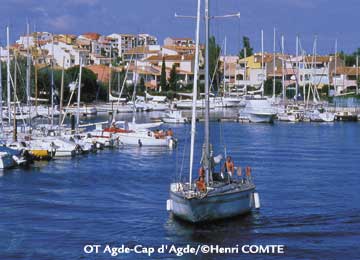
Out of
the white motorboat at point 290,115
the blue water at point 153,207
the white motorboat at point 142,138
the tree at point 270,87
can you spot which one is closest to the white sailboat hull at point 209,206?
the blue water at point 153,207

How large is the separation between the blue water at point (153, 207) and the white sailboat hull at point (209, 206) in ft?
1.08

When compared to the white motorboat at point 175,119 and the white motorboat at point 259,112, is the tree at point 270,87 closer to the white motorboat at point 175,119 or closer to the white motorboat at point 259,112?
the white motorboat at point 259,112

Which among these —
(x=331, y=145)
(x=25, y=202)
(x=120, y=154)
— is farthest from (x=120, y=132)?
(x=25, y=202)

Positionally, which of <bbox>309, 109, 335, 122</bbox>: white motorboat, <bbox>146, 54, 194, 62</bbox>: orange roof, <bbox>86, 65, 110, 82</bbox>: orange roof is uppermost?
<bbox>146, 54, 194, 62</bbox>: orange roof

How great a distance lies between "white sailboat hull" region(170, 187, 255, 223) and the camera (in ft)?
89.2

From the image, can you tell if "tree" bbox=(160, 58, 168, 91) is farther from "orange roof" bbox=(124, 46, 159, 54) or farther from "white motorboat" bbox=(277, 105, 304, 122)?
"white motorboat" bbox=(277, 105, 304, 122)

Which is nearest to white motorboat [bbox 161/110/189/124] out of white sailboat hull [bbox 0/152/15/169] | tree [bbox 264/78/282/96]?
tree [bbox 264/78/282/96]

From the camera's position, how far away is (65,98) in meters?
→ 106

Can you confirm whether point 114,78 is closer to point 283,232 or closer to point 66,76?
point 66,76

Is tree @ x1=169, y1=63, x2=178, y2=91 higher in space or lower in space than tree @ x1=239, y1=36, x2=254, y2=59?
lower

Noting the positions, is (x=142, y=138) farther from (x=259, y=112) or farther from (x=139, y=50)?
(x=139, y=50)

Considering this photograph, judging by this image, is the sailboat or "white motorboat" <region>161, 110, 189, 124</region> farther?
"white motorboat" <region>161, 110, 189, 124</region>

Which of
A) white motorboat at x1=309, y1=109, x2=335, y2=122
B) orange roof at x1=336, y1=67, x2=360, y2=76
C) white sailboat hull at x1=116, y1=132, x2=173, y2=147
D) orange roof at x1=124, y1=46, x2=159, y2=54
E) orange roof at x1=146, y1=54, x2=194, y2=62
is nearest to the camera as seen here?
white sailboat hull at x1=116, y1=132, x2=173, y2=147

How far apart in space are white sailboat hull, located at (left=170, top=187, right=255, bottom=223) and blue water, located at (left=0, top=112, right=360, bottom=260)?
33cm
